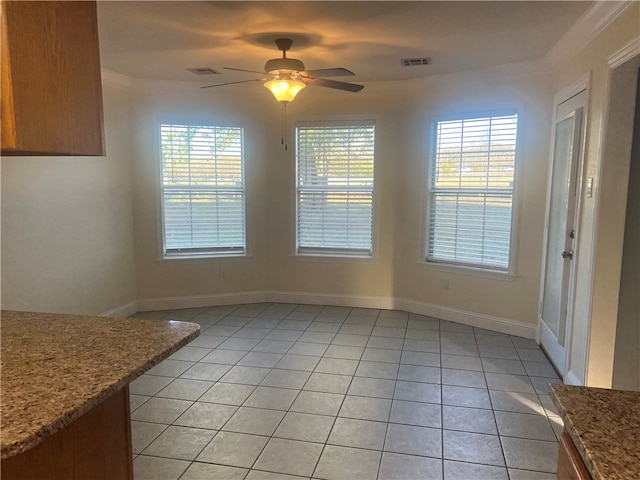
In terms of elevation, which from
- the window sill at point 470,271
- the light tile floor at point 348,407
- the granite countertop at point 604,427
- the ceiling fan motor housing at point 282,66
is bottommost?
the light tile floor at point 348,407

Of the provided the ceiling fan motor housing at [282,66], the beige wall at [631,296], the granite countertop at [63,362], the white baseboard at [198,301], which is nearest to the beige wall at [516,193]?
the beige wall at [631,296]

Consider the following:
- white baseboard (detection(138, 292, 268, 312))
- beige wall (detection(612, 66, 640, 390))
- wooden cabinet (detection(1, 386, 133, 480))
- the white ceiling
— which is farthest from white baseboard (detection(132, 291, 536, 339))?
wooden cabinet (detection(1, 386, 133, 480))

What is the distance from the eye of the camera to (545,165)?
156 inches

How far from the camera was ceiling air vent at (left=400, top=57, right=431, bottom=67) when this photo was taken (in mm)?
3875

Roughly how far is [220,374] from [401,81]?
3.33 m

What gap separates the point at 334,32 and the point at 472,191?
83.7 inches

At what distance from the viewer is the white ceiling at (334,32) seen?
2750 millimetres

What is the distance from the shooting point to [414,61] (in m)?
3.94

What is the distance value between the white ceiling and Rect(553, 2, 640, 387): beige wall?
369mm

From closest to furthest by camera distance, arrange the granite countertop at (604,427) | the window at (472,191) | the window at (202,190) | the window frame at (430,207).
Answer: the granite countertop at (604,427), the window frame at (430,207), the window at (472,191), the window at (202,190)

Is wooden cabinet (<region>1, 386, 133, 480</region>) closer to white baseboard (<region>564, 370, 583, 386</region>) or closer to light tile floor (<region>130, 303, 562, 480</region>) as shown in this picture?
light tile floor (<region>130, 303, 562, 480</region>)

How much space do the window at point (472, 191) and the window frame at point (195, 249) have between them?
81.1 inches

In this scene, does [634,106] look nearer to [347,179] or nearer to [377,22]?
[377,22]

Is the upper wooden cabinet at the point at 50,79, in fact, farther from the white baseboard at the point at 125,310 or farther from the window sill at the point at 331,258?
the window sill at the point at 331,258
